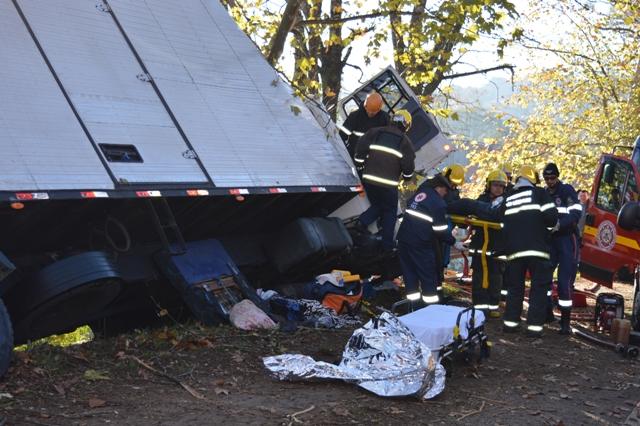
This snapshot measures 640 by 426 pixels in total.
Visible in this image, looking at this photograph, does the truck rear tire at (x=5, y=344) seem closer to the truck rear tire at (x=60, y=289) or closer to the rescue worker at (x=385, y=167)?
the truck rear tire at (x=60, y=289)

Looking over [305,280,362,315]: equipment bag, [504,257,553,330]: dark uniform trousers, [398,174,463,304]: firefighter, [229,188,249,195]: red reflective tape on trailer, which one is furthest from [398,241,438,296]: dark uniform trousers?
[229,188,249,195]: red reflective tape on trailer

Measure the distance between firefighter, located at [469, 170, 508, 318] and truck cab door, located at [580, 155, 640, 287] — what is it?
5.30 feet

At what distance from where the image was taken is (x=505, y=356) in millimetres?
8594

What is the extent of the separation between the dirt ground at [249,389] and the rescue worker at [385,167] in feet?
7.57

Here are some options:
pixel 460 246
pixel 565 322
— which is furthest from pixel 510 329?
pixel 460 246

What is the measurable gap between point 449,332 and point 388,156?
3534 mm

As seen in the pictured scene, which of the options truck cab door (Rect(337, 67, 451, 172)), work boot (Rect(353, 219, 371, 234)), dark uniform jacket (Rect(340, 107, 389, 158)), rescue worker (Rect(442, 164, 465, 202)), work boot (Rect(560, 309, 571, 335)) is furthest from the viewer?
truck cab door (Rect(337, 67, 451, 172))

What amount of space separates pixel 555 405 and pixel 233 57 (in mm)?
5254

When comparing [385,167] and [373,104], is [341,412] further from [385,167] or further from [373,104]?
[373,104]

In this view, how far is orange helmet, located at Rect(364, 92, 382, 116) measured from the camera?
11.2m

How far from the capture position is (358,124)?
449 inches

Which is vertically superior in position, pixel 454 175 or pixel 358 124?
pixel 358 124

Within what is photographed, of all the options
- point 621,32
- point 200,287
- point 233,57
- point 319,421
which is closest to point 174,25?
point 233,57

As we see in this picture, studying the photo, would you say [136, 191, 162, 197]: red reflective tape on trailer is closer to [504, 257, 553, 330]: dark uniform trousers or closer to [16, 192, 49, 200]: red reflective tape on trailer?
[16, 192, 49, 200]: red reflective tape on trailer
